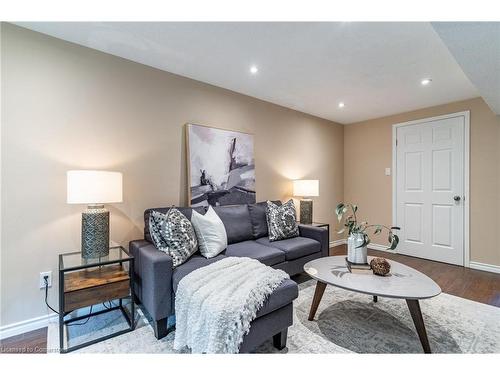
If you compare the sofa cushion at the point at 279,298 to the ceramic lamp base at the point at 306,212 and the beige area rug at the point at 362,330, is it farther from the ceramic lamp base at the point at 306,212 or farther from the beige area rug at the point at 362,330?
the ceramic lamp base at the point at 306,212

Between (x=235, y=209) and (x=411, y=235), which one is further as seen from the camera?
(x=411, y=235)

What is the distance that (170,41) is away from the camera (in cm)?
203

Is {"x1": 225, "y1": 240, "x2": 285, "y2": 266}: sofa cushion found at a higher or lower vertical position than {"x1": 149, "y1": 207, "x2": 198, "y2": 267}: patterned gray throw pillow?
lower

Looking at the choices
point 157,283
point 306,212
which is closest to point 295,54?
point 306,212

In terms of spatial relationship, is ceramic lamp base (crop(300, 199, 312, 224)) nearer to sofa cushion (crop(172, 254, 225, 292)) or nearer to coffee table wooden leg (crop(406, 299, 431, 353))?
sofa cushion (crop(172, 254, 225, 292))

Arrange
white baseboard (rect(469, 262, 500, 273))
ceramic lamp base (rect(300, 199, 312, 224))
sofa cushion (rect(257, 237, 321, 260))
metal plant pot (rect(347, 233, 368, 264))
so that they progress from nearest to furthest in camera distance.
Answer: metal plant pot (rect(347, 233, 368, 264)) < sofa cushion (rect(257, 237, 321, 260)) < white baseboard (rect(469, 262, 500, 273)) < ceramic lamp base (rect(300, 199, 312, 224))

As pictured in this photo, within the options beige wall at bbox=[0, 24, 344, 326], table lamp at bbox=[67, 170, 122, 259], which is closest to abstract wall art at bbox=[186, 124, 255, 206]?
beige wall at bbox=[0, 24, 344, 326]

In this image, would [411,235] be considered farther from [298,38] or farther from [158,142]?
[158,142]

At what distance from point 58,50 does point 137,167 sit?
1.11 metres

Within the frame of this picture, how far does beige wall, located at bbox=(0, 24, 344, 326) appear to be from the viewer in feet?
5.95

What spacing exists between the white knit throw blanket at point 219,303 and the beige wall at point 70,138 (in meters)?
1.11

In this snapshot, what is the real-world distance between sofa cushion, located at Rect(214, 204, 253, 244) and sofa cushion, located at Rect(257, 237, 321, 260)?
8.1 inches

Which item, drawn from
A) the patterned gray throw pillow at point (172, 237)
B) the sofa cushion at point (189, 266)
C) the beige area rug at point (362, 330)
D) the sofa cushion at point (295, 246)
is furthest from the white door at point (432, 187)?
the patterned gray throw pillow at point (172, 237)

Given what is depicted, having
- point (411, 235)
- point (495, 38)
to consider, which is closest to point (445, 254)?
point (411, 235)
